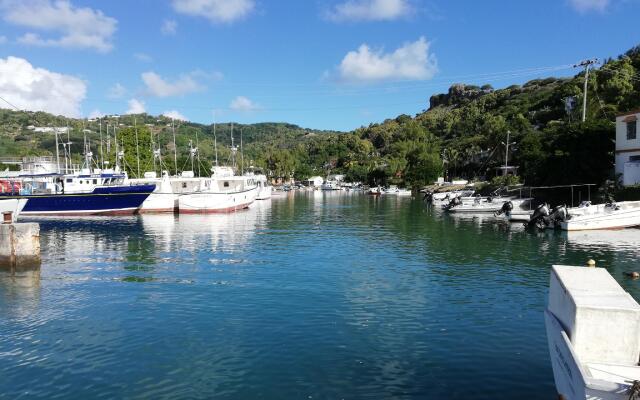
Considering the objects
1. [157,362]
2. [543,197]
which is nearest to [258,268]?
[157,362]

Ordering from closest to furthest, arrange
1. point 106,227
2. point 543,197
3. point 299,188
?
1. point 106,227
2. point 543,197
3. point 299,188

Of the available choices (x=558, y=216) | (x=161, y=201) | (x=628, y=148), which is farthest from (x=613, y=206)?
(x=161, y=201)

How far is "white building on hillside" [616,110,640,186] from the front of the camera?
45656 millimetres

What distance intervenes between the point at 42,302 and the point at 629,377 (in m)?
20.0

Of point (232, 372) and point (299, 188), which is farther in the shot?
point (299, 188)

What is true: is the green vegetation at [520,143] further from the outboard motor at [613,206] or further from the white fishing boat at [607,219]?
the white fishing boat at [607,219]

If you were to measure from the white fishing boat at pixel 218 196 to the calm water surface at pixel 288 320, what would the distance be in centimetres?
2887

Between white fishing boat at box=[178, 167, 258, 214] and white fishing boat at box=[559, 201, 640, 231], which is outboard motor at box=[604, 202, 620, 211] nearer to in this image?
white fishing boat at box=[559, 201, 640, 231]

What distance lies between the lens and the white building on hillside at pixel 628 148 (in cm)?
4566

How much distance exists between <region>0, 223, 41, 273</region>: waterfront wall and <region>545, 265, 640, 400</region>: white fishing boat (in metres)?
26.3

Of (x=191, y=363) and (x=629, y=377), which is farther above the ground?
(x=629, y=377)

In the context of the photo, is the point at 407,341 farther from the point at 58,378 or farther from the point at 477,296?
the point at 58,378

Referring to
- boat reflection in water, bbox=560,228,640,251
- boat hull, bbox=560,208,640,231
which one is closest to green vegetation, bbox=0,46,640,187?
boat hull, bbox=560,208,640,231

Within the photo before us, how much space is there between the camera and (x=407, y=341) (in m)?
14.5
